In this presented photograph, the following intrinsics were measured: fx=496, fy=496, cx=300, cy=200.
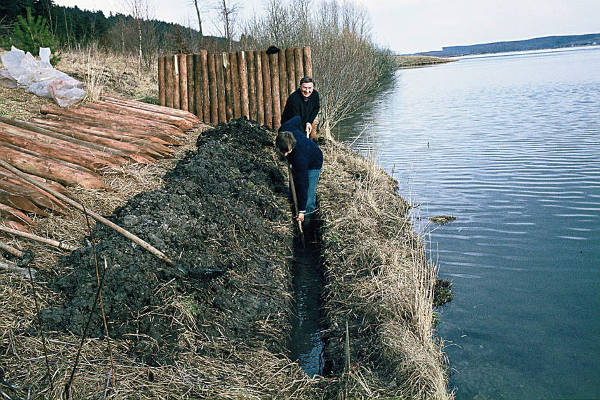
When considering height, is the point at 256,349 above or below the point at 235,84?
below

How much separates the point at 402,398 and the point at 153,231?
257cm

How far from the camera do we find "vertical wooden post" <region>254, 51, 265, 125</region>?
1105cm

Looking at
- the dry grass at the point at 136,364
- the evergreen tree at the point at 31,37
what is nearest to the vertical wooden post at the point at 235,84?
the evergreen tree at the point at 31,37

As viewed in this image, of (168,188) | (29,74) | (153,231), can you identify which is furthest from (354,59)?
(153,231)

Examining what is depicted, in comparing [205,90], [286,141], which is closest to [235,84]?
[205,90]

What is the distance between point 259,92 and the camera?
11.1m

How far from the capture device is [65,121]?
816 cm

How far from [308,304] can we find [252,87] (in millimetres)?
6942

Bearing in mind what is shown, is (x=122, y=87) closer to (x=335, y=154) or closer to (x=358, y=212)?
(x=335, y=154)

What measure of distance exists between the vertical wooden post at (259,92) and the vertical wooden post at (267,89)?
0.06m

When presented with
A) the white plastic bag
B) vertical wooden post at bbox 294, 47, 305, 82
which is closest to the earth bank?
the white plastic bag

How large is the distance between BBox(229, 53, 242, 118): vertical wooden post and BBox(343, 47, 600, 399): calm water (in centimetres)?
350

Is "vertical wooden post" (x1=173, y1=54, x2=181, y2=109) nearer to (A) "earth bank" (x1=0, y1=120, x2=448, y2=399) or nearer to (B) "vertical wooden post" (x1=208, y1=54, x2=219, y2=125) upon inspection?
(B) "vertical wooden post" (x1=208, y1=54, x2=219, y2=125)

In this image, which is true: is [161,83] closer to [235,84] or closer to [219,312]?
[235,84]
